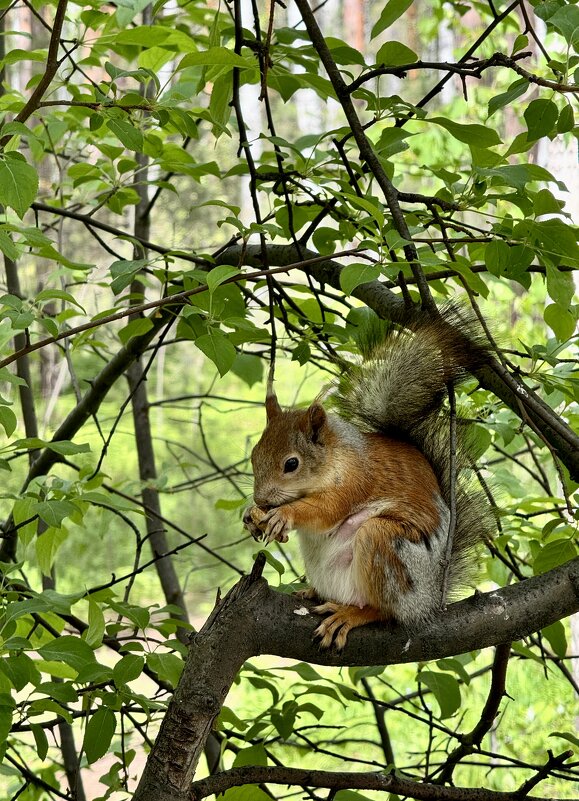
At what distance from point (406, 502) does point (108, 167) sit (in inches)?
31.6

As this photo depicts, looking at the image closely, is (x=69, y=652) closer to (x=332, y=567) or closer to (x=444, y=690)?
(x=332, y=567)

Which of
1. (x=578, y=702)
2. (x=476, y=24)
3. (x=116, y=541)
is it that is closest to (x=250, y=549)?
(x=116, y=541)

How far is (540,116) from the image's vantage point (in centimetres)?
95

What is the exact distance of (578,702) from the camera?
10.8 ft

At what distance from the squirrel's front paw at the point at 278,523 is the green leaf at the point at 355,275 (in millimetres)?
299

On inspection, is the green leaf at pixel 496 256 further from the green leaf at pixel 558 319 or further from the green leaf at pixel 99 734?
the green leaf at pixel 99 734

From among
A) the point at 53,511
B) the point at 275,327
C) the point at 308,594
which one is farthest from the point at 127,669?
the point at 275,327

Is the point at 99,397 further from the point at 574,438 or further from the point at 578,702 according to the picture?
the point at 578,702

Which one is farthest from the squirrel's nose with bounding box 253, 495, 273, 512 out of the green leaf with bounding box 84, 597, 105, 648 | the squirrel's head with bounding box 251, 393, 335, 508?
the green leaf with bounding box 84, 597, 105, 648

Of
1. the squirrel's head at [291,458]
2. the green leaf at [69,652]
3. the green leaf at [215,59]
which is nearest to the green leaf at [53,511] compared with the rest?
the green leaf at [69,652]

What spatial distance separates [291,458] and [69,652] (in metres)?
0.34

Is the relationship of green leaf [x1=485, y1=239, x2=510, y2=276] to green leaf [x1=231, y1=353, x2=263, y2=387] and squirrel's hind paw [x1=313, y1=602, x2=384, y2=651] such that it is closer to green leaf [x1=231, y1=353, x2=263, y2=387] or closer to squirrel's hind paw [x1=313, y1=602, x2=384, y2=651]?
squirrel's hind paw [x1=313, y1=602, x2=384, y2=651]

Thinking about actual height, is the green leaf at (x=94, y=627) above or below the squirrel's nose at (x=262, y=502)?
below

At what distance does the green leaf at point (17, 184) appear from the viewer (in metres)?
0.84
